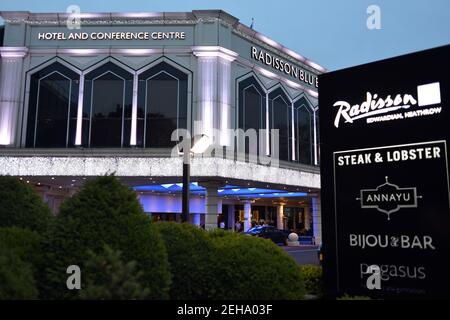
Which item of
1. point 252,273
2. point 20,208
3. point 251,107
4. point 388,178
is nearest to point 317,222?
point 251,107

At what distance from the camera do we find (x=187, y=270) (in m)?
6.07

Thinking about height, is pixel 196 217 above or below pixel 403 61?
below

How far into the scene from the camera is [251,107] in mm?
29875

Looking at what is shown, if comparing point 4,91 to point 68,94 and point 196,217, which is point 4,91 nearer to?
point 68,94

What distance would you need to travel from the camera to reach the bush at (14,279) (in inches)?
165

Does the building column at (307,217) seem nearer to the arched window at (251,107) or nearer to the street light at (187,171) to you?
the arched window at (251,107)

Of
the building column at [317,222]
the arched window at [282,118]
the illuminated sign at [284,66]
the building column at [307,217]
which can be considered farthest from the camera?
the building column at [307,217]

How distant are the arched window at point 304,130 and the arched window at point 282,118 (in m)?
1.20

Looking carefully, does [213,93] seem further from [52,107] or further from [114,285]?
[114,285]

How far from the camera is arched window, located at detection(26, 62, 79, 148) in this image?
27672 millimetres

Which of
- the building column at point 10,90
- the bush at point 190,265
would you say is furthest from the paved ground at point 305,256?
the building column at point 10,90
